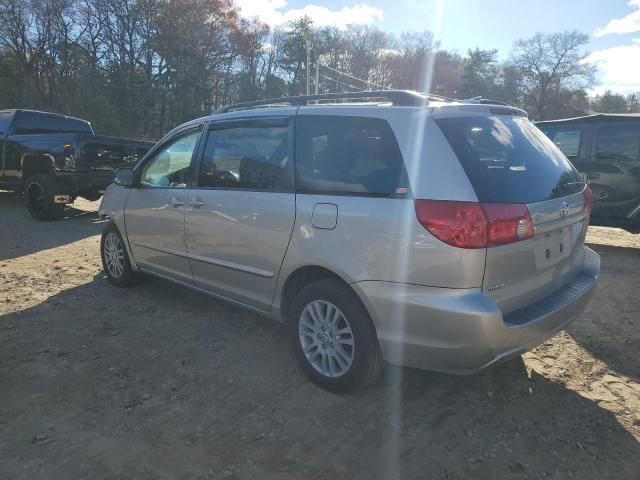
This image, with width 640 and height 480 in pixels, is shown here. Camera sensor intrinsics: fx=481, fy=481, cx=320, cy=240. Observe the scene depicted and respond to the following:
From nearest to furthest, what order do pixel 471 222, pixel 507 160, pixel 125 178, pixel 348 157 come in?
pixel 471 222, pixel 507 160, pixel 348 157, pixel 125 178

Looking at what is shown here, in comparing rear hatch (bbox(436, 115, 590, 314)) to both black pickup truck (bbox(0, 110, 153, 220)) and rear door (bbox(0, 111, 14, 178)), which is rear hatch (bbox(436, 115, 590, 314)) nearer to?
black pickup truck (bbox(0, 110, 153, 220))

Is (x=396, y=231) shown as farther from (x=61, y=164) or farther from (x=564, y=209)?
(x=61, y=164)

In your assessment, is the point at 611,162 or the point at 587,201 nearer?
the point at 587,201

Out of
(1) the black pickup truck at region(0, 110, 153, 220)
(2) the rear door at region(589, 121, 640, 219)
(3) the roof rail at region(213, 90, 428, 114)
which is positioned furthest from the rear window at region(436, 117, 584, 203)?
(1) the black pickup truck at region(0, 110, 153, 220)

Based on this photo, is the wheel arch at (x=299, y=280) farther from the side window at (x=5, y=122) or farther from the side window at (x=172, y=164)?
the side window at (x=5, y=122)

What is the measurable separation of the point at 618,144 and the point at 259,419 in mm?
6898

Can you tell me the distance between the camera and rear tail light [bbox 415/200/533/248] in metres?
2.43

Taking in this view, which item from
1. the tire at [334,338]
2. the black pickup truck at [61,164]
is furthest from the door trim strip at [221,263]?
the black pickup truck at [61,164]

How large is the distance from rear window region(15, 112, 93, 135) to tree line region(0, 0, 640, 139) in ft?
88.2

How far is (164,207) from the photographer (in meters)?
4.26

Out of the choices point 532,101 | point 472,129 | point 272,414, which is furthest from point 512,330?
point 532,101

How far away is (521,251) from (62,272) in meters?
5.18

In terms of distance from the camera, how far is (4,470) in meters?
2.39

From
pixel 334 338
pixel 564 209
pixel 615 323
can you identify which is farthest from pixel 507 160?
pixel 615 323
